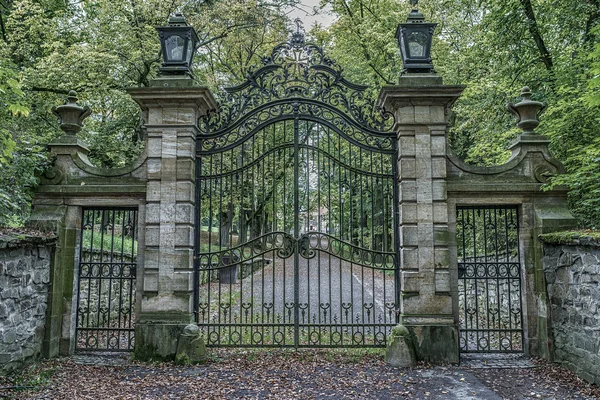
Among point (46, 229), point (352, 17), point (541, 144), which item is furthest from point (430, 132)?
point (352, 17)

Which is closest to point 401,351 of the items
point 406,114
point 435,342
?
point 435,342

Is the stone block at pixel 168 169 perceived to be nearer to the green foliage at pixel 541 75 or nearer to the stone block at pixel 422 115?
the stone block at pixel 422 115

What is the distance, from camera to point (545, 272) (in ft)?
19.1

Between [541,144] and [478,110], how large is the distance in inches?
157

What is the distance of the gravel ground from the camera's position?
463cm

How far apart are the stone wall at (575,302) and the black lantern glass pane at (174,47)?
5807 mm

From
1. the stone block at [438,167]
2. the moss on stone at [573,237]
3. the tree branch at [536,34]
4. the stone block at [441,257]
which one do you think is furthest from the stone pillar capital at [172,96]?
the tree branch at [536,34]

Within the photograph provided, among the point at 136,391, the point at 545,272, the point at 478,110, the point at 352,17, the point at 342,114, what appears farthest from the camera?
the point at 352,17

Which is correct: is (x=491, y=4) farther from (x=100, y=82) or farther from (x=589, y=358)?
(x=100, y=82)

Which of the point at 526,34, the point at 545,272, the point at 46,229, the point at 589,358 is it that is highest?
the point at 526,34

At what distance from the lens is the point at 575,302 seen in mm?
5238

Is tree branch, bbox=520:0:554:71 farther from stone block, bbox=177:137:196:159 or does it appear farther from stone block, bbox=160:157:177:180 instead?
stone block, bbox=160:157:177:180

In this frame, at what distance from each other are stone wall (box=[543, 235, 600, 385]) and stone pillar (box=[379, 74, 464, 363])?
1313 mm

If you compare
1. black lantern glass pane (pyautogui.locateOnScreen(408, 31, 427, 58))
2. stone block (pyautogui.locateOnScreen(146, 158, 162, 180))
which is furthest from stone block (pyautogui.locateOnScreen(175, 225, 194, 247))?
black lantern glass pane (pyautogui.locateOnScreen(408, 31, 427, 58))
